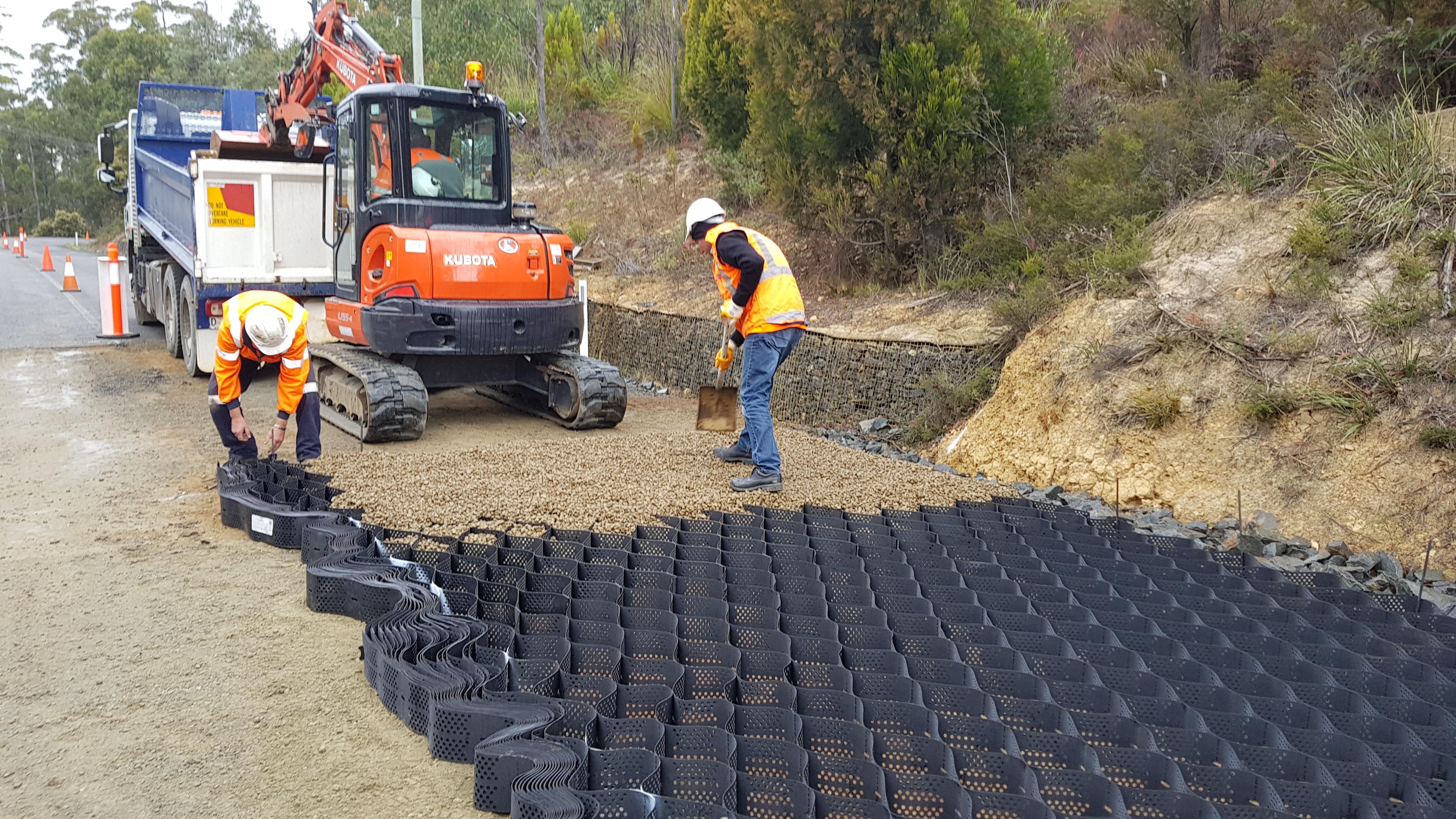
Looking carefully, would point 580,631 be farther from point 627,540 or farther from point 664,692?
point 627,540

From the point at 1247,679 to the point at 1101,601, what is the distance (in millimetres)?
871

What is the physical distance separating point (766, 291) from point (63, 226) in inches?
2114

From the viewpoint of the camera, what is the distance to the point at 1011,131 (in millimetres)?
10422

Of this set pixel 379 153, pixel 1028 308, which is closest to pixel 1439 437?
pixel 1028 308

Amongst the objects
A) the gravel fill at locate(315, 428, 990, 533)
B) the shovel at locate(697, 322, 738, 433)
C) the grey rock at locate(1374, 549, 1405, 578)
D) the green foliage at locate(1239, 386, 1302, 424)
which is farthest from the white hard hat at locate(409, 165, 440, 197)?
the grey rock at locate(1374, 549, 1405, 578)

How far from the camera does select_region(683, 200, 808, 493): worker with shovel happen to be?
6.27 m

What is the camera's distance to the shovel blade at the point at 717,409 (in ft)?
24.1

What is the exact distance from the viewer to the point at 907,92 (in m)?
10.0

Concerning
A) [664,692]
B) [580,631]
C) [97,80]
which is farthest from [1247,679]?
[97,80]

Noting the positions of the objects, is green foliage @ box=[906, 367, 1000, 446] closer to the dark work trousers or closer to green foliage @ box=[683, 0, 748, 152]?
the dark work trousers

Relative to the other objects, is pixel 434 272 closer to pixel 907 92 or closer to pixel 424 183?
pixel 424 183

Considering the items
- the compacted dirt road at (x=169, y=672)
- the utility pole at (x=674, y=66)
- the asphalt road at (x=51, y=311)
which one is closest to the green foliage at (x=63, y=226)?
Answer: the asphalt road at (x=51, y=311)

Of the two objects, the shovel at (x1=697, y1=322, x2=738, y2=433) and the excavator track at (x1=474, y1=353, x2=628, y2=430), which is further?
the excavator track at (x1=474, y1=353, x2=628, y2=430)

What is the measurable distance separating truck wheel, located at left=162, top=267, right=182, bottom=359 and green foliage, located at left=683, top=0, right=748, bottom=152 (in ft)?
23.5
